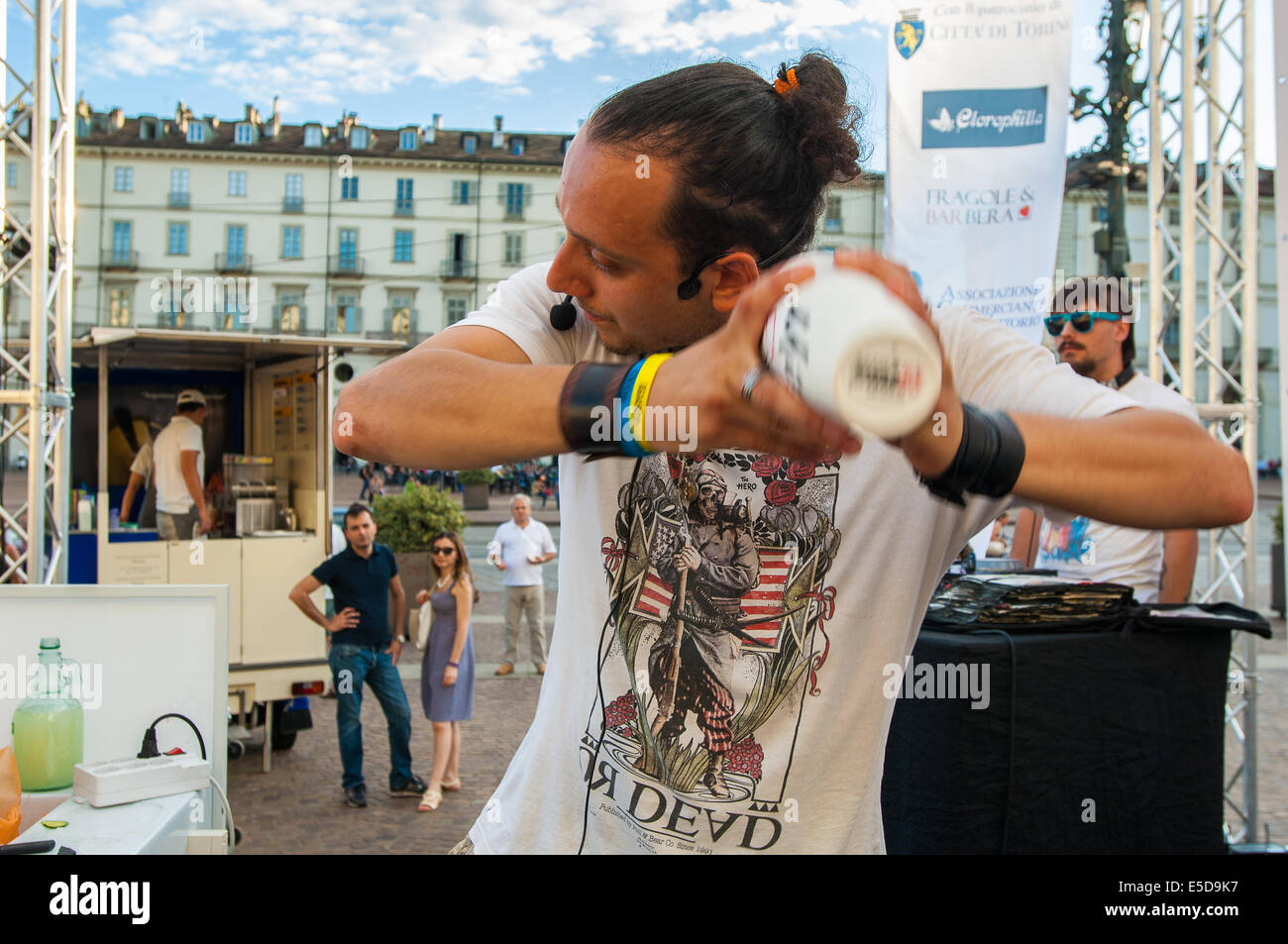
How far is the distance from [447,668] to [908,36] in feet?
18.1

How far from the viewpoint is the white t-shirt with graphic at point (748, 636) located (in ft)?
4.71

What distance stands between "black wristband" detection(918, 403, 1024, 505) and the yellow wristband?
0.29 meters

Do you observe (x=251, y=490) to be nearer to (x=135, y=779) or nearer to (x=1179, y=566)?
(x=135, y=779)

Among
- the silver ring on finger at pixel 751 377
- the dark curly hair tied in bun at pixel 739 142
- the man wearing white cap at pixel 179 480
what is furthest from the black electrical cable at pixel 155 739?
the man wearing white cap at pixel 179 480

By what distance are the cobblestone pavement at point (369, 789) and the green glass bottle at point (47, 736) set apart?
95.0 inches

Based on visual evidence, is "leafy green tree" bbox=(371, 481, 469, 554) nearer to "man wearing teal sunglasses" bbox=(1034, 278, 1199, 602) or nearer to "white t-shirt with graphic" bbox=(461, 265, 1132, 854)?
"man wearing teal sunglasses" bbox=(1034, 278, 1199, 602)

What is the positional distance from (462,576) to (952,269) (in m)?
4.30

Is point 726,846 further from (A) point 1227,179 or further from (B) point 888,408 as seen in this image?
(A) point 1227,179

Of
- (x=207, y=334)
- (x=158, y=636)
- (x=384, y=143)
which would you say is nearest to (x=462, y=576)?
(x=207, y=334)

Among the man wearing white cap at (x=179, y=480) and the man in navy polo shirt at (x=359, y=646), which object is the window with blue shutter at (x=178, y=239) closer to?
the man wearing white cap at (x=179, y=480)

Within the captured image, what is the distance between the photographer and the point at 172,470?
884 cm

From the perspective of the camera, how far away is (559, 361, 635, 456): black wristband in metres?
1.01

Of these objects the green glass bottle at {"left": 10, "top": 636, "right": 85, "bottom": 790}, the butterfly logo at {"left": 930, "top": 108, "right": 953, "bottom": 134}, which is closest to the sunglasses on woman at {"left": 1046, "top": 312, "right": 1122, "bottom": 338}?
the butterfly logo at {"left": 930, "top": 108, "right": 953, "bottom": 134}
